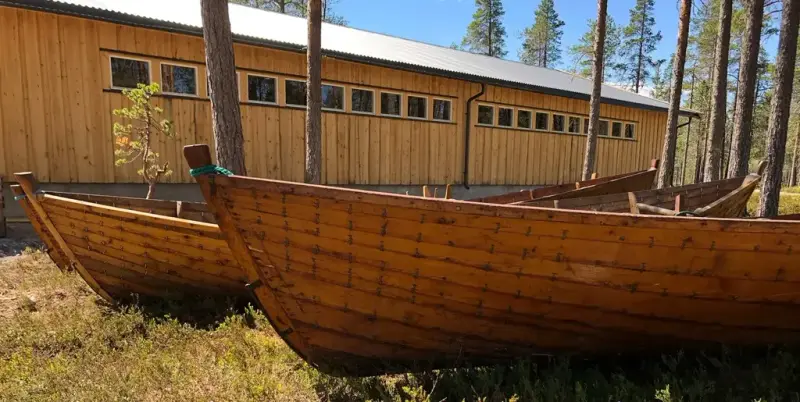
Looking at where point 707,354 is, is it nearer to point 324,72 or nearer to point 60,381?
point 60,381

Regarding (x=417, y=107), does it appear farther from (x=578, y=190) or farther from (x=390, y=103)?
(x=578, y=190)

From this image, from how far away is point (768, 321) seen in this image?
2752 millimetres

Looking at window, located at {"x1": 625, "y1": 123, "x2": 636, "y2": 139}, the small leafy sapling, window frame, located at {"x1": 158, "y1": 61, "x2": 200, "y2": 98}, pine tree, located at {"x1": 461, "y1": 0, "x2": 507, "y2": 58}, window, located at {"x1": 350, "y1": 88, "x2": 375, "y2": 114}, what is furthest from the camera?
pine tree, located at {"x1": 461, "y1": 0, "x2": 507, "y2": 58}

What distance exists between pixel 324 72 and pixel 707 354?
9.37 meters

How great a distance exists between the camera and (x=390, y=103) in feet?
37.8

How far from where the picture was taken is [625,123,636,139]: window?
17.2 m

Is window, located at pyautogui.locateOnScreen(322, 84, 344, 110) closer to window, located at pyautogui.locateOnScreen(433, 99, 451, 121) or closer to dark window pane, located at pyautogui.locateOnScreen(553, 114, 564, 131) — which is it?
window, located at pyautogui.locateOnScreen(433, 99, 451, 121)

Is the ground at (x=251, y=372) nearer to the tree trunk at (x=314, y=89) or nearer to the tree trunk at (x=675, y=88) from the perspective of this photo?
the tree trunk at (x=314, y=89)

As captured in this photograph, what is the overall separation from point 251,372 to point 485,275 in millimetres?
1925

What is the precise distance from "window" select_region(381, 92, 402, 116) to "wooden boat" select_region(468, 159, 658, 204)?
18.7ft

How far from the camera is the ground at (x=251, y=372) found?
2.61 meters

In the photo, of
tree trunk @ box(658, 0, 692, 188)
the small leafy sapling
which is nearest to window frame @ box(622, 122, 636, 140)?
tree trunk @ box(658, 0, 692, 188)

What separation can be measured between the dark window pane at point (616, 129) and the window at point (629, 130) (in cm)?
47

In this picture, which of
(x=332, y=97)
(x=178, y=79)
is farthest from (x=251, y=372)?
(x=332, y=97)
